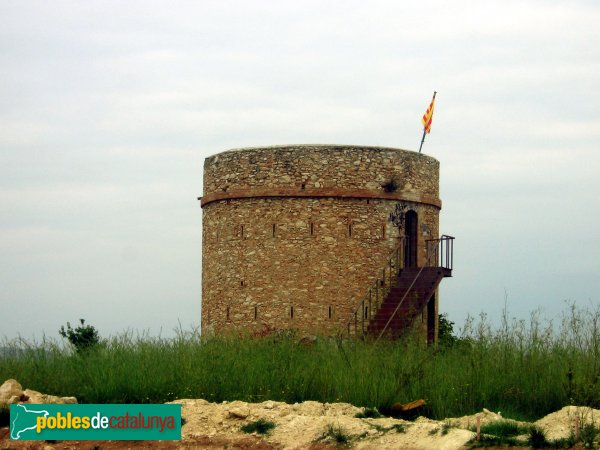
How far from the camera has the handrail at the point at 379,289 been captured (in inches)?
878

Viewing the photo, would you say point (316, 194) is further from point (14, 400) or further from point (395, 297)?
point (14, 400)

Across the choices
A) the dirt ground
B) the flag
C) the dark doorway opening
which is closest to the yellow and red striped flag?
the flag

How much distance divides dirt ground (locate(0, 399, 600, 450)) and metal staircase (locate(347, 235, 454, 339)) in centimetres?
820

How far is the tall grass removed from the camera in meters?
14.2

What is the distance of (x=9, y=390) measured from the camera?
14648 mm

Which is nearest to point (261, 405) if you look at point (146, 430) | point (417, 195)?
point (146, 430)

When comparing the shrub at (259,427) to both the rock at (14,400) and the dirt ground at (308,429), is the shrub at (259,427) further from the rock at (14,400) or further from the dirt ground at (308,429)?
the rock at (14,400)

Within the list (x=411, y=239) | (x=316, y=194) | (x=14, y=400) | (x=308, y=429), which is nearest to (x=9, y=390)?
(x=14, y=400)

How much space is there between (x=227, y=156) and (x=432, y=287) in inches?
228

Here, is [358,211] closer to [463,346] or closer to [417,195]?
[417,195]

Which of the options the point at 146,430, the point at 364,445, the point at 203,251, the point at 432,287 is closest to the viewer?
the point at 364,445

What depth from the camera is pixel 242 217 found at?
2289cm

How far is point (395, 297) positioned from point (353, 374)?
7.84 meters

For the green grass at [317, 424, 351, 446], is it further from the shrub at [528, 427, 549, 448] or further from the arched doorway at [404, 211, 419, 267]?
the arched doorway at [404, 211, 419, 267]
